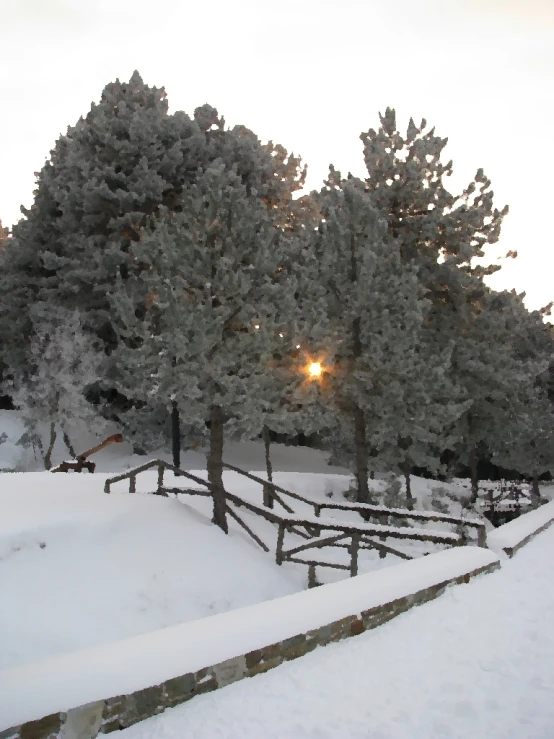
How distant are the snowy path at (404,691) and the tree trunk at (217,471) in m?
6.92

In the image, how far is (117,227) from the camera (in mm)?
27641

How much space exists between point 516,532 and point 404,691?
354 inches

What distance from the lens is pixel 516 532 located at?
1244 centimetres

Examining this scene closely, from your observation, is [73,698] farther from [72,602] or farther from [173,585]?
[173,585]

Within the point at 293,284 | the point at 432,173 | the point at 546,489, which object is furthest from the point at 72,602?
the point at 546,489

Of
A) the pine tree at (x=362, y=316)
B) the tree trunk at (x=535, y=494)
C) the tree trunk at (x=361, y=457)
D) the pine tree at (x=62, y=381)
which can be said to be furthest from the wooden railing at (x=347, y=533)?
the tree trunk at (x=535, y=494)

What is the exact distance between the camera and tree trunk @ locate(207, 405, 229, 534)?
42.3ft

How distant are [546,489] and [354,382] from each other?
2238 centimetres

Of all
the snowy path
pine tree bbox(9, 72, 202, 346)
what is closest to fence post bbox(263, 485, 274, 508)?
the snowy path

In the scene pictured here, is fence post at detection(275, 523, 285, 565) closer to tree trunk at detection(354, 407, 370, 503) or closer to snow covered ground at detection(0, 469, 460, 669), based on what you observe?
snow covered ground at detection(0, 469, 460, 669)

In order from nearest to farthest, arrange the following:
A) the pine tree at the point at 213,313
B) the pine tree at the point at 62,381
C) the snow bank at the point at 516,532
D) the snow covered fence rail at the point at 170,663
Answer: the snow covered fence rail at the point at 170,663, the snow bank at the point at 516,532, the pine tree at the point at 213,313, the pine tree at the point at 62,381

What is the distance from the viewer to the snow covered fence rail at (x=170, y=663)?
3.58m

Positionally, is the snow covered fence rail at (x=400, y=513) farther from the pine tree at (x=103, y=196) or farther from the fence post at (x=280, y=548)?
the pine tree at (x=103, y=196)

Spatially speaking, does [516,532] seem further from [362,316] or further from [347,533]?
[362,316]
